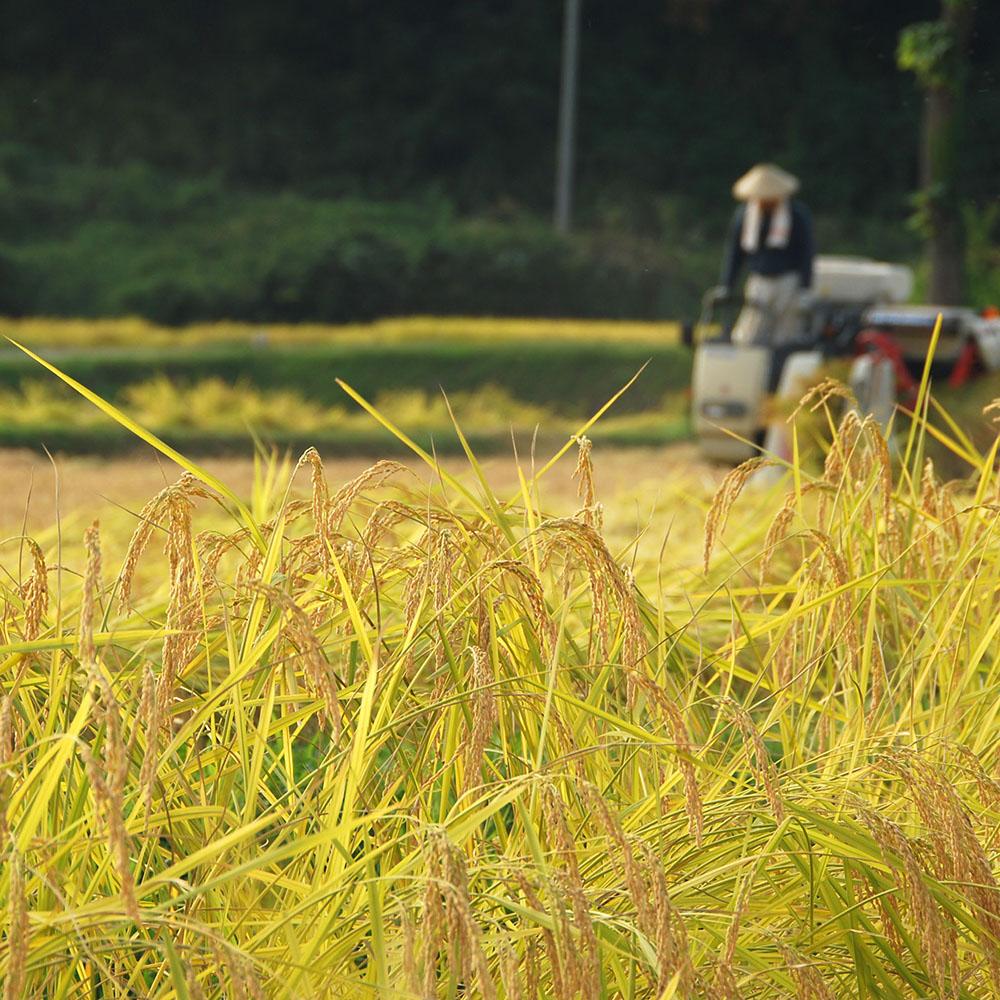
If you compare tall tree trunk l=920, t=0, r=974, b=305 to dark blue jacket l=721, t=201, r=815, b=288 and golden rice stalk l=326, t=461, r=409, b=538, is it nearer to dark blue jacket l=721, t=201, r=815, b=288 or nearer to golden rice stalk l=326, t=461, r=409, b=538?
dark blue jacket l=721, t=201, r=815, b=288

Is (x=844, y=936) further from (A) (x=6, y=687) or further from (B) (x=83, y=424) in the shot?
(B) (x=83, y=424)

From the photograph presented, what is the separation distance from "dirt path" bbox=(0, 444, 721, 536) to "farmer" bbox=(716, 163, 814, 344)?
716mm

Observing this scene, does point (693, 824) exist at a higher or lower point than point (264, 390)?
higher

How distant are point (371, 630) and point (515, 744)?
0.18 meters

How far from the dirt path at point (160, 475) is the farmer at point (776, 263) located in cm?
72

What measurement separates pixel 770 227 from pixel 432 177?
17222 millimetres

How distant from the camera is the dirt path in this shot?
627 centimetres

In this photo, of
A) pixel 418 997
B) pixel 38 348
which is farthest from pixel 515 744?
pixel 38 348

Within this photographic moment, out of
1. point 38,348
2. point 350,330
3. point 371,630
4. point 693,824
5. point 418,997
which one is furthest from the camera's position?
point 350,330

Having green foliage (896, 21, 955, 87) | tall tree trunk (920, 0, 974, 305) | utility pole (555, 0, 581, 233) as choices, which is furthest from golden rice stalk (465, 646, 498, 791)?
utility pole (555, 0, 581, 233)

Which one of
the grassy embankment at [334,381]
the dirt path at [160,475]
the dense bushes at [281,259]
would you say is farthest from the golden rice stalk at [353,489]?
the dense bushes at [281,259]

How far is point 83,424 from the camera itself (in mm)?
9289

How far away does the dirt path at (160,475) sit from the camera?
20.6ft

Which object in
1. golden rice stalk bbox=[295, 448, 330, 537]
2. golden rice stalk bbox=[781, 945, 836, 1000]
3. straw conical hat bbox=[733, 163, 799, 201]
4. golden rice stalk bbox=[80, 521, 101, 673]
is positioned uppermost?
golden rice stalk bbox=[80, 521, 101, 673]
